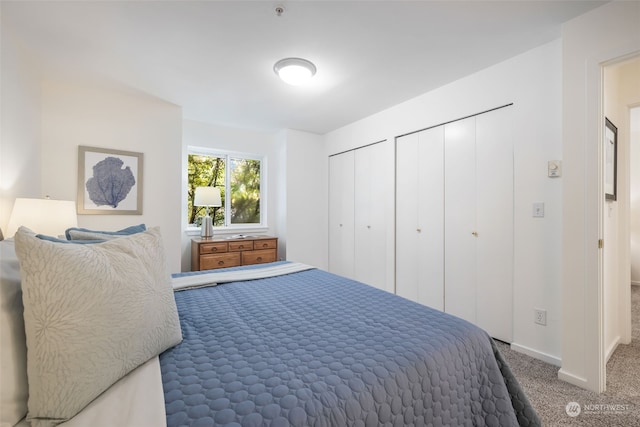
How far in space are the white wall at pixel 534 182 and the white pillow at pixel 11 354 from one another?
2.87 metres

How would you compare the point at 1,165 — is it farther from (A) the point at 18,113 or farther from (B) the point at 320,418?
(B) the point at 320,418

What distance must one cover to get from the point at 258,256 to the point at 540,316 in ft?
10.3

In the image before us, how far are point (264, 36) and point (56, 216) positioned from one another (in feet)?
6.46

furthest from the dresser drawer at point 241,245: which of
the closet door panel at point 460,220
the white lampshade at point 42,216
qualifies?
the closet door panel at point 460,220

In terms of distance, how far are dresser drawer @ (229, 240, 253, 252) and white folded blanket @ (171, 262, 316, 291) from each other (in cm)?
151

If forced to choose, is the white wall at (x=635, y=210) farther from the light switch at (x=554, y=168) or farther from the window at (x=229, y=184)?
the window at (x=229, y=184)

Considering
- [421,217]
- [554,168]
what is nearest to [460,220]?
[421,217]

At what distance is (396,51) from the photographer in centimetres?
222

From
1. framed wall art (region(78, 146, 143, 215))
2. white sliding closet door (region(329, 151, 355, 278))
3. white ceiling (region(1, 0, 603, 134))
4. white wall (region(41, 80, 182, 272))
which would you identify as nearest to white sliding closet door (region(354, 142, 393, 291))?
white sliding closet door (region(329, 151, 355, 278))

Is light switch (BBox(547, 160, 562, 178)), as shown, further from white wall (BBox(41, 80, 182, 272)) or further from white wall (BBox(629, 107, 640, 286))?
white wall (BBox(41, 80, 182, 272))

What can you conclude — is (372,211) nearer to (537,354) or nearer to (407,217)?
(407,217)

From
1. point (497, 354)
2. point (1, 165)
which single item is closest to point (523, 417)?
point (497, 354)

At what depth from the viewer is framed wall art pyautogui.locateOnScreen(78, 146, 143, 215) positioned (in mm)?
2858

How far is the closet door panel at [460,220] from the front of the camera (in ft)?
8.68
